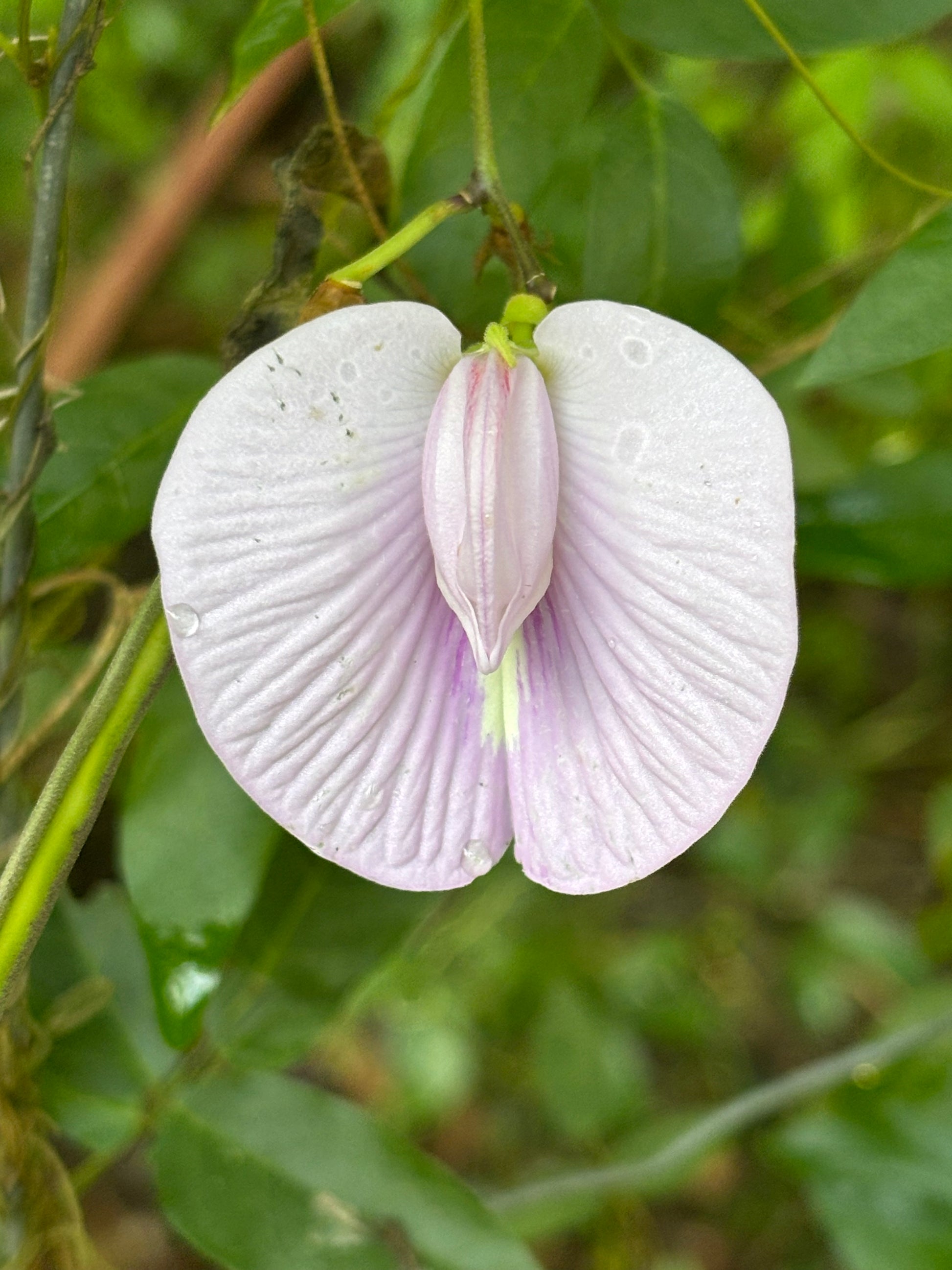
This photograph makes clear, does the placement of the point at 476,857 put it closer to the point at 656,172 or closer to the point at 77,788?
the point at 77,788

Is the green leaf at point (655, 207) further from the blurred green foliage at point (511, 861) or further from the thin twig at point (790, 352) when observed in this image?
the thin twig at point (790, 352)

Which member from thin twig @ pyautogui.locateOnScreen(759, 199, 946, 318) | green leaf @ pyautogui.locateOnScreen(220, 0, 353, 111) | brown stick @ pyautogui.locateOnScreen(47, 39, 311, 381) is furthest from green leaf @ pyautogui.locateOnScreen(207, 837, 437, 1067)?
brown stick @ pyautogui.locateOnScreen(47, 39, 311, 381)

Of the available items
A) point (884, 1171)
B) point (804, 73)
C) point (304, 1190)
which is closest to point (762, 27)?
point (804, 73)

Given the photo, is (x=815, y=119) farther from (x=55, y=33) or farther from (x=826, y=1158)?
(x=826, y=1158)

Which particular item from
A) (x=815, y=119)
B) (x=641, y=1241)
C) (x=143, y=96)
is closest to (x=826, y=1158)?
(x=641, y=1241)

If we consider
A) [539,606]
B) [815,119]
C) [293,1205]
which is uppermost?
[539,606]
